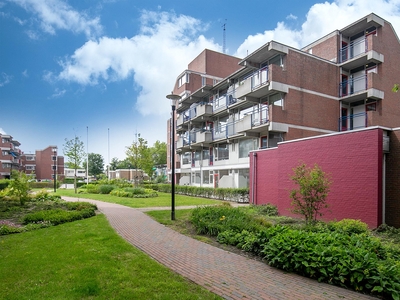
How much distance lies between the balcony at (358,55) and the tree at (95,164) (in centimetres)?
9230

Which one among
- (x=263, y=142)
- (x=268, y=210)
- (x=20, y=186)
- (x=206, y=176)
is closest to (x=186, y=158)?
(x=206, y=176)

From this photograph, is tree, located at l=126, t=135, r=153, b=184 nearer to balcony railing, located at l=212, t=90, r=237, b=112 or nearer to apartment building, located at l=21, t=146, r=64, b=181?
balcony railing, located at l=212, t=90, r=237, b=112

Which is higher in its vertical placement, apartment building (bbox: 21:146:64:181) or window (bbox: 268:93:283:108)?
window (bbox: 268:93:283:108)

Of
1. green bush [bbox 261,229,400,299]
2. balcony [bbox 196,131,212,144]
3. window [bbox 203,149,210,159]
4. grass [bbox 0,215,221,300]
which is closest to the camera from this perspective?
grass [bbox 0,215,221,300]

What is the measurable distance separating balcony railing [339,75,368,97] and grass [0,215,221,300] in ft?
79.1

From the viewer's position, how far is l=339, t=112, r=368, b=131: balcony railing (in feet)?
77.4

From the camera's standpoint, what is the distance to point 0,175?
63.5 meters

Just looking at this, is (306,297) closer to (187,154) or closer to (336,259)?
(336,259)

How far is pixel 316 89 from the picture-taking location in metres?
24.1

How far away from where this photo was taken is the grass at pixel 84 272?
4.34 m

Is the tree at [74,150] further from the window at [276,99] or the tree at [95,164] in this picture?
the tree at [95,164]

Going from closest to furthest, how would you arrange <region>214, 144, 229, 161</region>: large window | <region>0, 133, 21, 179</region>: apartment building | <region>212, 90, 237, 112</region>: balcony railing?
<region>212, 90, 237, 112</region>: balcony railing → <region>214, 144, 229, 161</region>: large window → <region>0, 133, 21, 179</region>: apartment building

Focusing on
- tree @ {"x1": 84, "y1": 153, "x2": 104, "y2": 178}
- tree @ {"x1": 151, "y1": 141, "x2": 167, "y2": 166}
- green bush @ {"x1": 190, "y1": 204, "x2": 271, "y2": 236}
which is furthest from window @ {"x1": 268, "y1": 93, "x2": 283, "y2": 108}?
tree @ {"x1": 84, "y1": 153, "x2": 104, "y2": 178}

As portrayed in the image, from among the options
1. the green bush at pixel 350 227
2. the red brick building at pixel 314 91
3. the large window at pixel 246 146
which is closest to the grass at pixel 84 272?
the green bush at pixel 350 227
